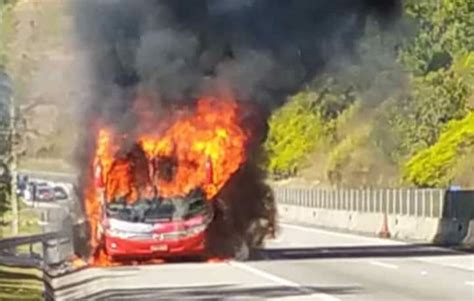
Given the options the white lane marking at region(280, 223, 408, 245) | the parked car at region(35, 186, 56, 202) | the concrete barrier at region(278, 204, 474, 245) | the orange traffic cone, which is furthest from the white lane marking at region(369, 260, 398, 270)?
the orange traffic cone

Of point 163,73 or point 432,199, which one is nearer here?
point 163,73

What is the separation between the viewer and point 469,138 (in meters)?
63.4

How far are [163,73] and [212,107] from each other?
121 cm

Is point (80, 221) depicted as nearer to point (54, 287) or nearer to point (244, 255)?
point (244, 255)

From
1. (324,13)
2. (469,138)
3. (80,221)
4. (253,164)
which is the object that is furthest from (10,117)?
(469,138)

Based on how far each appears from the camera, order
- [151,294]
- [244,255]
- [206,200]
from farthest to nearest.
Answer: [244,255] < [206,200] < [151,294]

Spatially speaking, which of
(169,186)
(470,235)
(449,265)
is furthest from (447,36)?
(169,186)

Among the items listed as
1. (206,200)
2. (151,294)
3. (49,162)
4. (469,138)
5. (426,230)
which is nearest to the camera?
(151,294)

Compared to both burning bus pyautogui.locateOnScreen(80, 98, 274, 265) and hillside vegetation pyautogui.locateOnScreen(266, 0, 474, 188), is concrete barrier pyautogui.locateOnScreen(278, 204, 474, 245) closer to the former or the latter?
hillside vegetation pyautogui.locateOnScreen(266, 0, 474, 188)

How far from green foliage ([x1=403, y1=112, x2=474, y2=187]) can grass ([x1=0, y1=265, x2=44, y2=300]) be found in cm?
3597

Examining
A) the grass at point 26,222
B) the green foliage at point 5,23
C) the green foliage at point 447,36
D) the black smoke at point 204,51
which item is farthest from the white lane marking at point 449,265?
the green foliage at point 447,36

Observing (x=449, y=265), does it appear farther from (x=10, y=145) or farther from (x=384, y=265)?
(x=10, y=145)

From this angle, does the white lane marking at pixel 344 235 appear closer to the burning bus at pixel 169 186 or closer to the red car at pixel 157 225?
the burning bus at pixel 169 186

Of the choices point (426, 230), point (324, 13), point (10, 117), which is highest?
point (324, 13)
